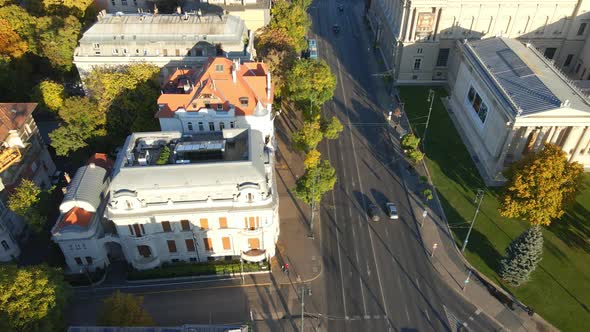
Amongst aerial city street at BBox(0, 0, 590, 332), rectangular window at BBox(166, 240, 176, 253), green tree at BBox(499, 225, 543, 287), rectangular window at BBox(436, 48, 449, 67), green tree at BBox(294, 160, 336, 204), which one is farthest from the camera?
rectangular window at BBox(436, 48, 449, 67)

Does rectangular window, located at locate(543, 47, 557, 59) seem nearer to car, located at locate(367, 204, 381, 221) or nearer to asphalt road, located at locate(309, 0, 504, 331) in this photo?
asphalt road, located at locate(309, 0, 504, 331)

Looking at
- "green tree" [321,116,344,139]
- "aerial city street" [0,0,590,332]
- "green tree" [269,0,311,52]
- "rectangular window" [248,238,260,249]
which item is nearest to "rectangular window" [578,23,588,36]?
"aerial city street" [0,0,590,332]

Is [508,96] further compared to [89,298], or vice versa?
[508,96]

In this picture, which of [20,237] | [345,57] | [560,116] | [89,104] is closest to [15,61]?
[89,104]

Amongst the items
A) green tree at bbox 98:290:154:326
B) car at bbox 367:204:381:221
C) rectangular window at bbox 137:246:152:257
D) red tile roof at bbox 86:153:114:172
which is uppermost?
red tile roof at bbox 86:153:114:172

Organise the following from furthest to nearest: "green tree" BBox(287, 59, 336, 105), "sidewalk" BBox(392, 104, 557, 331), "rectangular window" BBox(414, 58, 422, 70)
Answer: "rectangular window" BBox(414, 58, 422, 70), "green tree" BBox(287, 59, 336, 105), "sidewalk" BBox(392, 104, 557, 331)

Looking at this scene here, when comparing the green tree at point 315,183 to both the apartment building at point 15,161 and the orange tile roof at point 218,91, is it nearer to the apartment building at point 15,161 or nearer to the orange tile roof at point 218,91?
the orange tile roof at point 218,91

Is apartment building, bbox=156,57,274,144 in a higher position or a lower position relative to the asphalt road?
higher

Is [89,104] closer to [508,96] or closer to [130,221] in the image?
[130,221]
